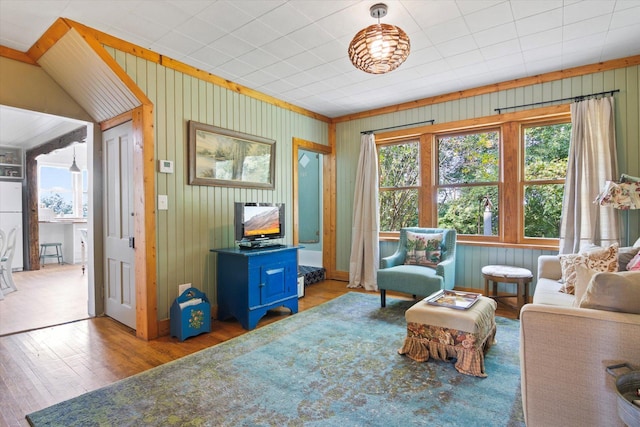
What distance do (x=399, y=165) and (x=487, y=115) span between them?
4.35ft

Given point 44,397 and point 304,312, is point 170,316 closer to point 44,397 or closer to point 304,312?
point 44,397

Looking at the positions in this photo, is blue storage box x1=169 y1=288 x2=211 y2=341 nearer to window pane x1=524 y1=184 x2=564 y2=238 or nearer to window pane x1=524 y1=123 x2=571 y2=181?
window pane x1=524 y1=184 x2=564 y2=238

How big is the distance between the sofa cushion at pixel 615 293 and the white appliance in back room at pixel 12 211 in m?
8.53

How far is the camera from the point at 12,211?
650 cm

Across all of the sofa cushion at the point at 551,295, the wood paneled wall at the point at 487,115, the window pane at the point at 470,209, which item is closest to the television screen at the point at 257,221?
the wood paneled wall at the point at 487,115

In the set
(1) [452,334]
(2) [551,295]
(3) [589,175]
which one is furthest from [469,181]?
(1) [452,334]

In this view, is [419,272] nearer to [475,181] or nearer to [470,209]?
[470,209]

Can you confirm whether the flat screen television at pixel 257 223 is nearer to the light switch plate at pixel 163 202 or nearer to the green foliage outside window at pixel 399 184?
the light switch plate at pixel 163 202

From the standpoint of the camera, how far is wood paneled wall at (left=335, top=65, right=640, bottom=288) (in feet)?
11.0

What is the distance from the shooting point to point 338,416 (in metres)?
1.83

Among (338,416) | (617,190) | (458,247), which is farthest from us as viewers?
(458,247)

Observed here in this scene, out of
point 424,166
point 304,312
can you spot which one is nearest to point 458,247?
point 424,166

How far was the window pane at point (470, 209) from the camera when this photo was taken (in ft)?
13.8

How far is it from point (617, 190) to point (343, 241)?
337 cm
